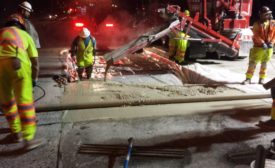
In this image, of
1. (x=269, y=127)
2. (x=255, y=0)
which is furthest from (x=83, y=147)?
(x=255, y=0)

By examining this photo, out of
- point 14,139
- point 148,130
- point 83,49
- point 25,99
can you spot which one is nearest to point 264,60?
point 148,130

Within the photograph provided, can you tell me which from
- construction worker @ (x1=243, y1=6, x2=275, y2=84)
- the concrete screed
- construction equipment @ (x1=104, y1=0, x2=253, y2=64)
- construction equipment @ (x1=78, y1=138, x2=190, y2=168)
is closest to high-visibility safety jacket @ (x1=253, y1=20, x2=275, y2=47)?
construction worker @ (x1=243, y1=6, x2=275, y2=84)

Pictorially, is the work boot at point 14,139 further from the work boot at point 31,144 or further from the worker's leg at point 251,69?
the worker's leg at point 251,69

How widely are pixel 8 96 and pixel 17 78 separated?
308 millimetres

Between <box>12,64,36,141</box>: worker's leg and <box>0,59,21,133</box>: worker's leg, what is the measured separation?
0.34 ft

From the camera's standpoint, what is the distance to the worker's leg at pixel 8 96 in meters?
3.38

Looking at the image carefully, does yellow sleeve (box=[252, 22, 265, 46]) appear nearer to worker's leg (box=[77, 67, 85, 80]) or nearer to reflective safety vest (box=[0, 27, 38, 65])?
worker's leg (box=[77, 67, 85, 80])

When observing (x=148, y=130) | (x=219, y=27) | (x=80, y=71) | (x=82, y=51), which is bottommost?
(x=148, y=130)

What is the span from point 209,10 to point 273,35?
432cm

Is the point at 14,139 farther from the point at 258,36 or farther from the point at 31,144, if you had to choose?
the point at 258,36

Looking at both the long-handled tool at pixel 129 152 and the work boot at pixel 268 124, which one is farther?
the work boot at pixel 268 124

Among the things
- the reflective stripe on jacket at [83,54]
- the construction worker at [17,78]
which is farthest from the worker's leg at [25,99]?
the reflective stripe on jacket at [83,54]

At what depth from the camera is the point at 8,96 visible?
3.51 m

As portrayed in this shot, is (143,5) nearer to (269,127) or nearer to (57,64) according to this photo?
(57,64)
